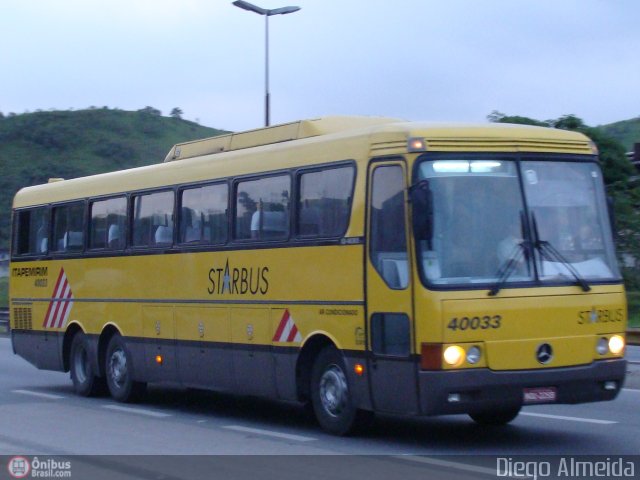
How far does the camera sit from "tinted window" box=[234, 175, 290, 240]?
12.8 meters

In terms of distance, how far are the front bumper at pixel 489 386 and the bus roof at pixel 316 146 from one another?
2195mm

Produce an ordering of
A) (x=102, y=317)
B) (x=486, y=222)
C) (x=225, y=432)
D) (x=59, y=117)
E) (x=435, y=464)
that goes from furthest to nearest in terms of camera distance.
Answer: (x=59, y=117) → (x=102, y=317) → (x=225, y=432) → (x=486, y=222) → (x=435, y=464)

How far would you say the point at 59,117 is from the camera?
9831 cm

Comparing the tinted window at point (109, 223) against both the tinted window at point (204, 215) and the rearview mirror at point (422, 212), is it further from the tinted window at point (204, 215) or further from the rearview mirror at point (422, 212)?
the rearview mirror at point (422, 212)

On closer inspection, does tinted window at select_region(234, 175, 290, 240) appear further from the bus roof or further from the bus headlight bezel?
the bus headlight bezel

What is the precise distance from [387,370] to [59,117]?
91.3m

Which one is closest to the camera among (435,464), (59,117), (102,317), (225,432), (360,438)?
(435,464)

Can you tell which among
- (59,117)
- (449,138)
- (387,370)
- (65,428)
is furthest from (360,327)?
(59,117)

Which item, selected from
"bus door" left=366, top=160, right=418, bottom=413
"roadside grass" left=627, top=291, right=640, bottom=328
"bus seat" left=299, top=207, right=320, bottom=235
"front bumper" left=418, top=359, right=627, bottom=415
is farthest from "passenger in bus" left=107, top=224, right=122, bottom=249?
"roadside grass" left=627, top=291, right=640, bottom=328

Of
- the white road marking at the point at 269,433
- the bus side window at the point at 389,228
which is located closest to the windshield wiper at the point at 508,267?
the bus side window at the point at 389,228

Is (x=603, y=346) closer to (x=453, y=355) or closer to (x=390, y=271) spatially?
(x=453, y=355)

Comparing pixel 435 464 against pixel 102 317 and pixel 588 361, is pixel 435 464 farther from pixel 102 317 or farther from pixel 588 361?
pixel 102 317

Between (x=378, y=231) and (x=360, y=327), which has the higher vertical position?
(x=378, y=231)

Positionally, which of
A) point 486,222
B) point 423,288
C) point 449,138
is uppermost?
point 449,138
